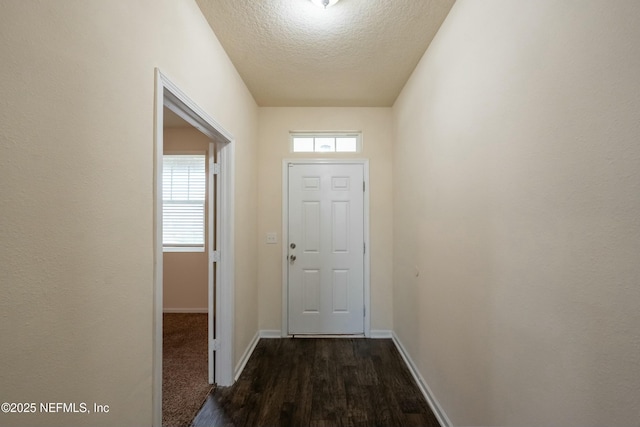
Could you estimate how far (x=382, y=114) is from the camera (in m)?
3.01

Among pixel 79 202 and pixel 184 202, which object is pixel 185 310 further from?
pixel 79 202

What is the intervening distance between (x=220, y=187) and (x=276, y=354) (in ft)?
5.75

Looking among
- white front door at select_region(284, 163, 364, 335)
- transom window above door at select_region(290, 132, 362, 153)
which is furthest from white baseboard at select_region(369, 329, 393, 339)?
transom window above door at select_region(290, 132, 362, 153)

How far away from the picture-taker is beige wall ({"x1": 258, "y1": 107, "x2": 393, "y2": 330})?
296 centimetres

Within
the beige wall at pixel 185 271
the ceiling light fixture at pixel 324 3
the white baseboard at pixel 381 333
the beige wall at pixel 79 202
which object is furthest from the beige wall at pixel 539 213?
the beige wall at pixel 185 271

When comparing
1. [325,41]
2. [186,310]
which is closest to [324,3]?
[325,41]

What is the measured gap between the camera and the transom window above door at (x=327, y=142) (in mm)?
3033

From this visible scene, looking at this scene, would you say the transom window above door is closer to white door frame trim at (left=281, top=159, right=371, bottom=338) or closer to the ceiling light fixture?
white door frame trim at (left=281, top=159, right=371, bottom=338)

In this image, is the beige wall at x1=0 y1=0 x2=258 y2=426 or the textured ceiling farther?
the textured ceiling

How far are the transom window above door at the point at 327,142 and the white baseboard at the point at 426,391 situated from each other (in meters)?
2.22

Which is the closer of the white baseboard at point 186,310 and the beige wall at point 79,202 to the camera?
the beige wall at point 79,202

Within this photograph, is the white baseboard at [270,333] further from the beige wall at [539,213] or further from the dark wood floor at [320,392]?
the beige wall at [539,213]

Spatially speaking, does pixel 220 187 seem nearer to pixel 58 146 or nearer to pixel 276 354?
pixel 58 146

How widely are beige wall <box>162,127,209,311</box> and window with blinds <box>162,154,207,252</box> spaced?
0.34 feet
